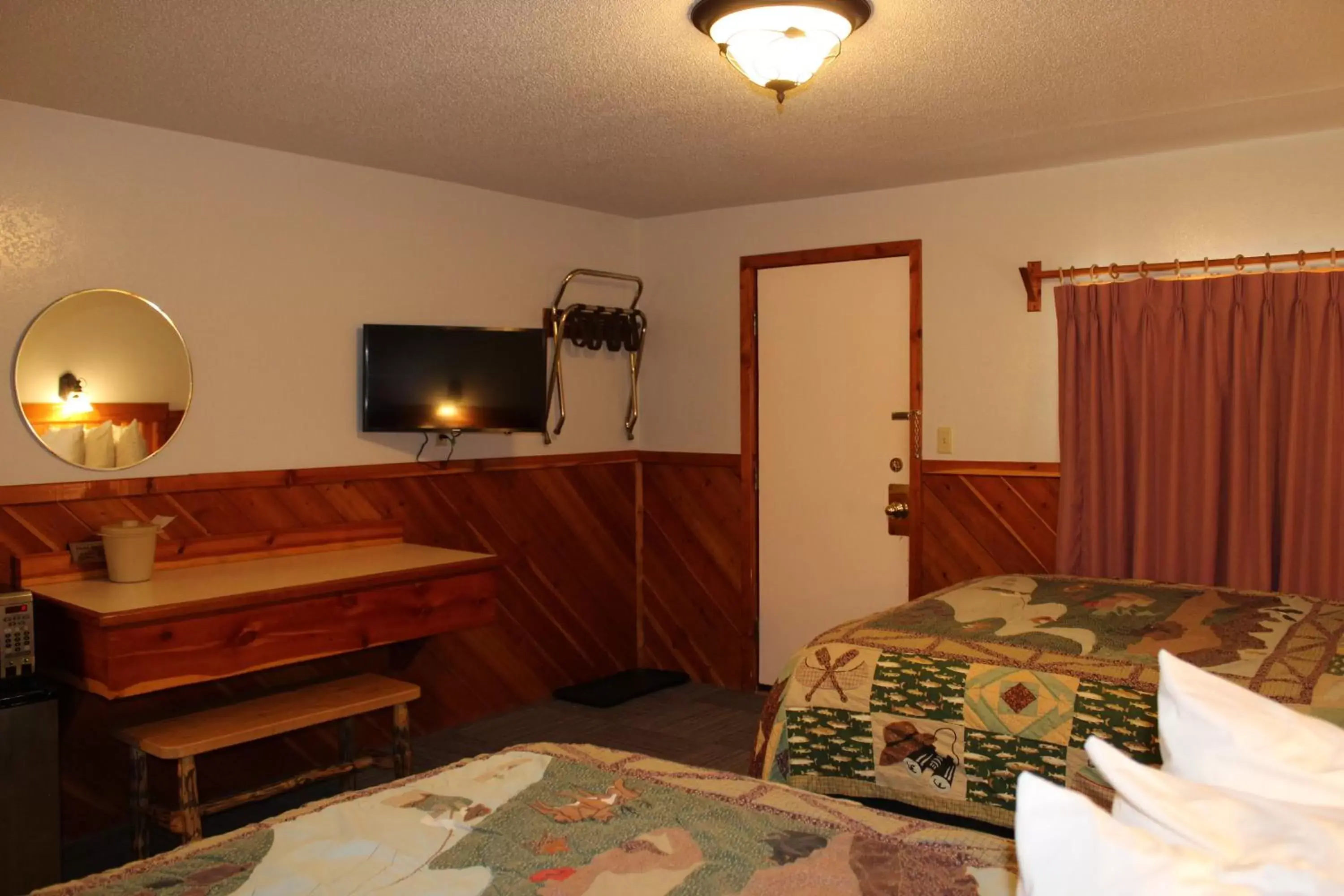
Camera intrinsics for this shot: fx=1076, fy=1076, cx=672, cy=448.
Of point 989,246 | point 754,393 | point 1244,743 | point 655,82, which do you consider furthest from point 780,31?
point 754,393

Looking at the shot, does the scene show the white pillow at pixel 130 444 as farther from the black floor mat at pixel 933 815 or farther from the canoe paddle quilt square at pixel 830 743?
the black floor mat at pixel 933 815

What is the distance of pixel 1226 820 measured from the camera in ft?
3.51

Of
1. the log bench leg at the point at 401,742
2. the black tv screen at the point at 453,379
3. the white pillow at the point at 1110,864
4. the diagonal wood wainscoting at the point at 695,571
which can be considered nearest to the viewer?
the white pillow at the point at 1110,864

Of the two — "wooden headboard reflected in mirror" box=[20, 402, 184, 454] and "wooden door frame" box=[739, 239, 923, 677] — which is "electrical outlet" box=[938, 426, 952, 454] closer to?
"wooden door frame" box=[739, 239, 923, 677]

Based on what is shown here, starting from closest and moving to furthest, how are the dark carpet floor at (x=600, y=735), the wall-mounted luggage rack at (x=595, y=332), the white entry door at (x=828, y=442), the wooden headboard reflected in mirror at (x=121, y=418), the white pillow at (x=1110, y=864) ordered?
the white pillow at (x=1110, y=864) < the wooden headboard reflected in mirror at (x=121, y=418) < the dark carpet floor at (x=600, y=735) < the white entry door at (x=828, y=442) < the wall-mounted luggage rack at (x=595, y=332)

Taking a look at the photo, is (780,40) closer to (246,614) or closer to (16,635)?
(246,614)

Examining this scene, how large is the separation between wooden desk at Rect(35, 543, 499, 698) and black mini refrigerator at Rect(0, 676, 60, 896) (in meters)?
0.14

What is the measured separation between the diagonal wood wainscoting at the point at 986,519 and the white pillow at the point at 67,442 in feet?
10.5

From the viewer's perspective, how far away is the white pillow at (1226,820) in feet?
3.32

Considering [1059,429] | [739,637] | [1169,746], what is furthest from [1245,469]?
[1169,746]

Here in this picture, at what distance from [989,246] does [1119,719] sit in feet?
7.94

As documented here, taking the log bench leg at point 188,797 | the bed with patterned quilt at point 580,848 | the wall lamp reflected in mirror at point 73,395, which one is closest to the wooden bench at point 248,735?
the log bench leg at point 188,797

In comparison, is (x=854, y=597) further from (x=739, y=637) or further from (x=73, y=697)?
(x=73, y=697)

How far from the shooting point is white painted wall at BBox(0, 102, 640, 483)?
3.34m
